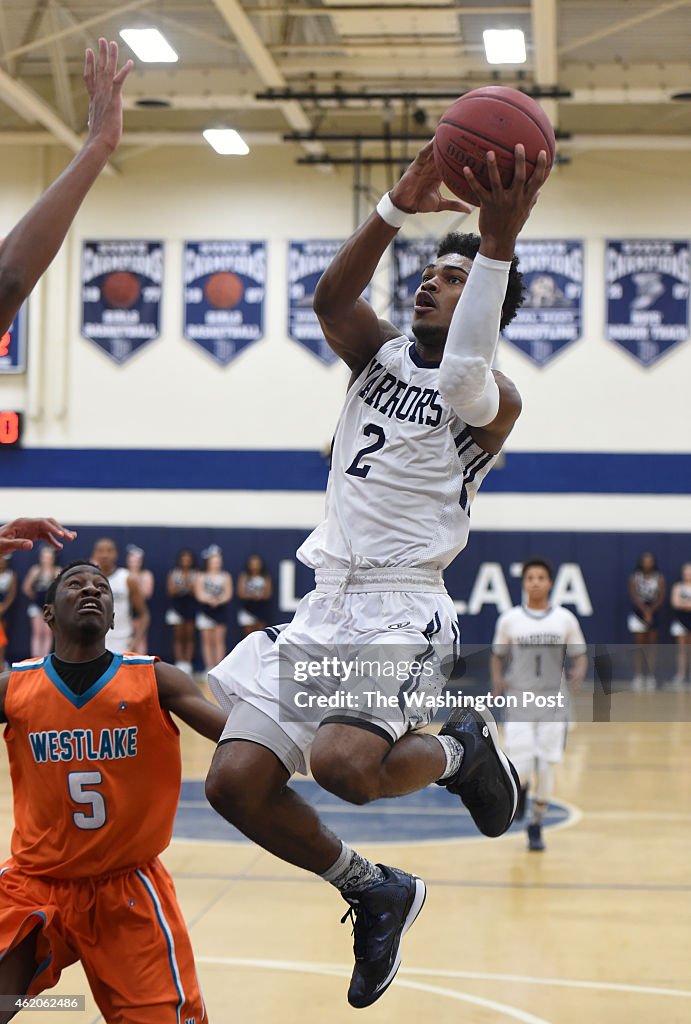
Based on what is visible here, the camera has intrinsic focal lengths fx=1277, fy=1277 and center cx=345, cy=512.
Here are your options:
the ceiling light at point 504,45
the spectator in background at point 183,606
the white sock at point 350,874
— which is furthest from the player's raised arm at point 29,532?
the spectator in background at point 183,606

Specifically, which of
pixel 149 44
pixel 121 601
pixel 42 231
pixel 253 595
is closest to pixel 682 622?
pixel 253 595

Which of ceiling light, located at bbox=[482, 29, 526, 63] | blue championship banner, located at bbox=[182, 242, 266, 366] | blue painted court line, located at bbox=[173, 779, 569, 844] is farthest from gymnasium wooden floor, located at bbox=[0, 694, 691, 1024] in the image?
blue championship banner, located at bbox=[182, 242, 266, 366]

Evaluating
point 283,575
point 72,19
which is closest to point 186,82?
point 72,19

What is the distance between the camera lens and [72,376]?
64.5 feet

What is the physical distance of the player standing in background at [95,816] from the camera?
3961 mm

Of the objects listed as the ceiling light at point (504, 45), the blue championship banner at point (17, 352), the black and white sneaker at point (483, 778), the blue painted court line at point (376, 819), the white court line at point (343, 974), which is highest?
the ceiling light at point (504, 45)

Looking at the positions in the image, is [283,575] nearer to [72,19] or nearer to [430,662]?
[72,19]

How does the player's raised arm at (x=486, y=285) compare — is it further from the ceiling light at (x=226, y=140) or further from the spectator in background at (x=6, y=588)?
the spectator in background at (x=6, y=588)

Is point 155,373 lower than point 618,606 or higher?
higher

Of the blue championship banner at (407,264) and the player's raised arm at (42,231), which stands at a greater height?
the blue championship banner at (407,264)

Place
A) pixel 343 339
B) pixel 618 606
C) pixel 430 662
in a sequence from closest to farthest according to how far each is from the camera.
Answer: pixel 430 662, pixel 343 339, pixel 618 606

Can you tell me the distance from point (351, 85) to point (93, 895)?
49.9 ft

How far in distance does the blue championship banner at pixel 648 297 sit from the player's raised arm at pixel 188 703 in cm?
1554

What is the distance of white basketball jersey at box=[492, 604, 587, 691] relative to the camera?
31.0 ft
